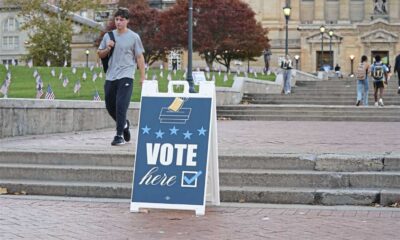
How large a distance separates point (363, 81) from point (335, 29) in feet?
178

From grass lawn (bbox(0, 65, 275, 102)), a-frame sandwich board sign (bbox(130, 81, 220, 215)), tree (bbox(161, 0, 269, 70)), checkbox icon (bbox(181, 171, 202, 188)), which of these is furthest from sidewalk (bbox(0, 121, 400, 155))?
tree (bbox(161, 0, 269, 70))

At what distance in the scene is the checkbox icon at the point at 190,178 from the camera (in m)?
8.91

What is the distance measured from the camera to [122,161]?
10.8 m

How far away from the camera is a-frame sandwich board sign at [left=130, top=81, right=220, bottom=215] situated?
891cm

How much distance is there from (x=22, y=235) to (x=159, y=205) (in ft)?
5.95

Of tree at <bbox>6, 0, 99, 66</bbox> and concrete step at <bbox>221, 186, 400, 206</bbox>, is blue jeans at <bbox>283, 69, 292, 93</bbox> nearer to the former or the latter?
concrete step at <bbox>221, 186, 400, 206</bbox>

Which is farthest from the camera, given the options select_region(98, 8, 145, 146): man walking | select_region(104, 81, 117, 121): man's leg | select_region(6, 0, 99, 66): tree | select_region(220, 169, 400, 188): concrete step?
select_region(6, 0, 99, 66): tree

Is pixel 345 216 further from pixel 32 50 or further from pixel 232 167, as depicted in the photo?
pixel 32 50

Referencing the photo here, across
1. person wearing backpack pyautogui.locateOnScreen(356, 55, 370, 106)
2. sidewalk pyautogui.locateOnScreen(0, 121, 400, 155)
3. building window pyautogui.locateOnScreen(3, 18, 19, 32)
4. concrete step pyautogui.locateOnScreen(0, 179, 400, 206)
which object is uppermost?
building window pyautogui.locateOnScreen(3, 18, 19, 32)

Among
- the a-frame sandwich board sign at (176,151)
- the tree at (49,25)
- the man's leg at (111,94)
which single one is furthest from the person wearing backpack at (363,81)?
the tree at (49,25)

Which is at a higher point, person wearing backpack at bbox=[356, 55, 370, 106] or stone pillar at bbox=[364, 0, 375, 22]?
stone pillar at bbox=[364, 0, 375, 22]

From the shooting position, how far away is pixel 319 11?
85.0m

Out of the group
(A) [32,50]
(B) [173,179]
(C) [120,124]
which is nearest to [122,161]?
(C) [120,124]

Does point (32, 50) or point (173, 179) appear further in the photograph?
point (32, 50)
